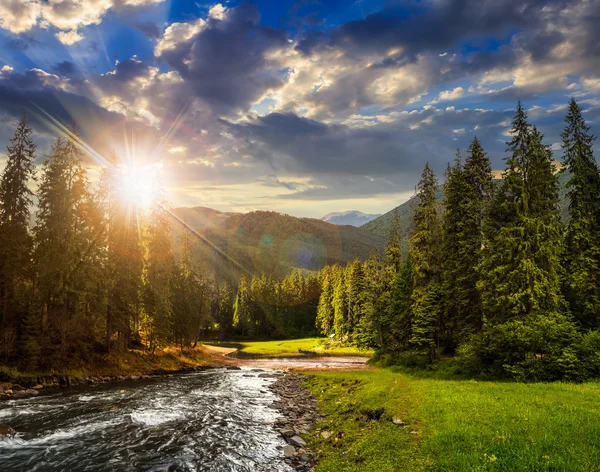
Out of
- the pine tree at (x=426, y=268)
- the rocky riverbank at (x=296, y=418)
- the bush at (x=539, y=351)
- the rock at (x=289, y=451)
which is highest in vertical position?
the pine tree at (x=426, y=268)

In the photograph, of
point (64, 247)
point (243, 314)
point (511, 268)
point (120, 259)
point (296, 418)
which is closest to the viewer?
point (296, 418)

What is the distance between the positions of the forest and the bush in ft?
0.33

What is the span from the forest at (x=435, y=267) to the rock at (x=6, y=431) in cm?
1682

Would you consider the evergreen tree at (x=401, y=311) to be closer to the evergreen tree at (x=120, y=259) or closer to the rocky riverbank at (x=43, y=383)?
the rocky riverbank at (x=43, y=383)

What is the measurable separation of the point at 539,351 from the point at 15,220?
50816mm

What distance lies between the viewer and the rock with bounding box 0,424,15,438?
61.0 feet

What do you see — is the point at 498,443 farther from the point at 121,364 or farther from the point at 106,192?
the point at 106,192

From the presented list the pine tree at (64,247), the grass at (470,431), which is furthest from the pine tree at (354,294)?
the grass at (470,431)

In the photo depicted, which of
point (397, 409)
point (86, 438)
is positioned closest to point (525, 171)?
point (397, 409)

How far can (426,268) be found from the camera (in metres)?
39.8

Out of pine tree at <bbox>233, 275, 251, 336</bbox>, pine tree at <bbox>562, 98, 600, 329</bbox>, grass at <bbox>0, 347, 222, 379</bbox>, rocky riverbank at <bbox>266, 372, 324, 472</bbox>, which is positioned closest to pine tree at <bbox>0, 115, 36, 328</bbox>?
grass at <bbox>0, 347, 222, 379</bbox>

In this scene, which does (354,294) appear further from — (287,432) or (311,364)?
(287,432)

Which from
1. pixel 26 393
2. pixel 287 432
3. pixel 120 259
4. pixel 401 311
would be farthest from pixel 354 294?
pixel 287 432

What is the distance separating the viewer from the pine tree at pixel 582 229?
114 ft
